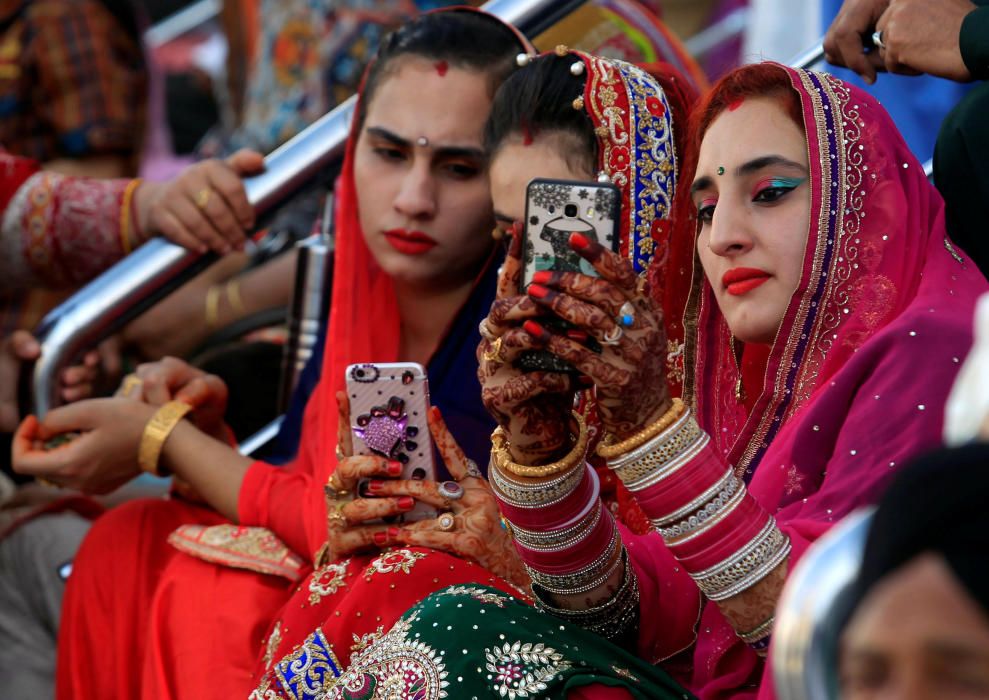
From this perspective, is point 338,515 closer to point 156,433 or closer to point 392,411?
point 392,411

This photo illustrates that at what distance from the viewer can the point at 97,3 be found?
165 inches

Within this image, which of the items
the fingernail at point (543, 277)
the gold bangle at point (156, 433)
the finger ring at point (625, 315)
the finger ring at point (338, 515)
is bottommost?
the gold bangle at point (156, 433)

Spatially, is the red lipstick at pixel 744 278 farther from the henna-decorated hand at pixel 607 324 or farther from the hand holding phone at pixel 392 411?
the hand holding phone at pixel 392 411

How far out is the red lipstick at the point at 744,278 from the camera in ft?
6.26

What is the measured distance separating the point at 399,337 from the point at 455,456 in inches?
28.3

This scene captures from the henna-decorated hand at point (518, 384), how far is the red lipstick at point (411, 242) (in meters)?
0.89

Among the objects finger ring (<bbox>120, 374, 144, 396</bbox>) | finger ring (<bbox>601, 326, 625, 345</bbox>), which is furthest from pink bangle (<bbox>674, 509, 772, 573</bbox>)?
finger ring (<bbox>120, 374, 144, 396</bbox>)

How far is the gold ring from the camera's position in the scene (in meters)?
3.09

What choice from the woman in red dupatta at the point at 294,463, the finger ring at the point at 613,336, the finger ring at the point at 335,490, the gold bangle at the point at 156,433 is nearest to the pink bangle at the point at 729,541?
the finger ring at the point at 613,336

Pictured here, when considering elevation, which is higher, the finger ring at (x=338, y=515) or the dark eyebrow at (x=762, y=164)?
the dark eyebrow at (x=762, y=164)

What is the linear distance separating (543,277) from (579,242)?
0.20 ft

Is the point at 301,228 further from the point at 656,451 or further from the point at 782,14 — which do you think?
the point at 656,451

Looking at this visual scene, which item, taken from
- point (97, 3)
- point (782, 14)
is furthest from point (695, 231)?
point (97, 3)

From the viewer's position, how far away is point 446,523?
210 cm
